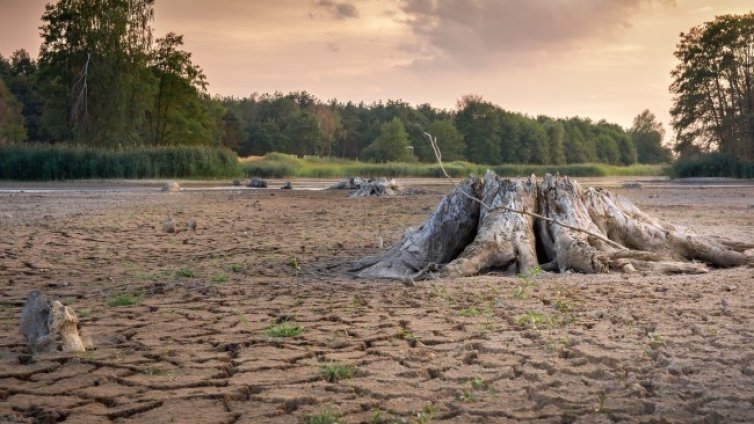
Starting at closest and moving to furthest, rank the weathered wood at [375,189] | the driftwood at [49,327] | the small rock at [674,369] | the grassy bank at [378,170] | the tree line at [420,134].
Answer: the small rock at [674,369], the driftwood at [49,327], the weathered wood at [375,189], the grassy bank at [378,170], the tree line at [420,134]

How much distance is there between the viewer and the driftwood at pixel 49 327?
15.7 ft

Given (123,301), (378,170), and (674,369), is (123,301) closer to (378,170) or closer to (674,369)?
(674,369)

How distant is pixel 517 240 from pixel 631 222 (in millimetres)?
1577

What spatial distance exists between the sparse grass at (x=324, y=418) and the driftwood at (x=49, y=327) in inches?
81.3

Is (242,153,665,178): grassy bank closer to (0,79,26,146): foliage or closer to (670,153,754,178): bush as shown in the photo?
(670,153,754,178): bush

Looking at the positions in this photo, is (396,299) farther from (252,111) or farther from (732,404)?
(252,111)

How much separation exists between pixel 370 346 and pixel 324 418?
152 centimetres

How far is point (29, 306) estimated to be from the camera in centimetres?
489

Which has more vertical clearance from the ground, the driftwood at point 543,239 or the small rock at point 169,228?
the driftwood at point 543,239

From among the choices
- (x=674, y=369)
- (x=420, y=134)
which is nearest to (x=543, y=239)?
(x=674, y=369)

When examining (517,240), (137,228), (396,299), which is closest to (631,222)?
(517,240)

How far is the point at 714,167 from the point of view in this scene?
44375 millimetres

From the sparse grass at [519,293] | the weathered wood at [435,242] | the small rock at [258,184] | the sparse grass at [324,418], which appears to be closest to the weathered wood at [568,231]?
the weathered wood at [435,242]

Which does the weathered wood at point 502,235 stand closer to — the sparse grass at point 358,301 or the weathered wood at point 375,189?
the sparse grass at point 358,301
